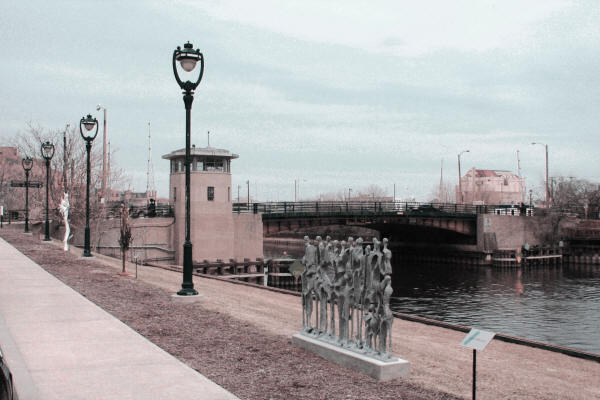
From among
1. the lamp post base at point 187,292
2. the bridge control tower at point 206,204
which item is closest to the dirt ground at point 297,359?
the lamp post base at point 187,292

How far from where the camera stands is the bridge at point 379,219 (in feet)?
185

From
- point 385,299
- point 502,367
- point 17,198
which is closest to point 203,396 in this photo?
point 385,299

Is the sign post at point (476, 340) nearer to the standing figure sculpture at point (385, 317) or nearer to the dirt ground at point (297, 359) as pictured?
the dirt ground at point (297, 359)

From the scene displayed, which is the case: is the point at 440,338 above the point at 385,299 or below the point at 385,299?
below

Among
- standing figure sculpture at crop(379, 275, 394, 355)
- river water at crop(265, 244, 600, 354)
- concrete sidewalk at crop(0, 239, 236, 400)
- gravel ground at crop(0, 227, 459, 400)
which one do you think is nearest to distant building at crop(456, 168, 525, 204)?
river water at crop(265, 244, 600, 354)

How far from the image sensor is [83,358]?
29.7 feet

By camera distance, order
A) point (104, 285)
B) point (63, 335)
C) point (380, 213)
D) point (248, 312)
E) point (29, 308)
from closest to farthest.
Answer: point (63, 335) < point (29, 308) < point (248, 312) < point (104, 285) < point (380, 213)

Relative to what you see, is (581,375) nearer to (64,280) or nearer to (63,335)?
(63,335)

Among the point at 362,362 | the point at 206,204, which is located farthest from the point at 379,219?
the point at 362,362

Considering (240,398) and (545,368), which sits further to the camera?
(545,368)

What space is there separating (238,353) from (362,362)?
2.32 m

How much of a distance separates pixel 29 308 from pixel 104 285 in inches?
202

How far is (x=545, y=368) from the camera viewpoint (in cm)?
1124

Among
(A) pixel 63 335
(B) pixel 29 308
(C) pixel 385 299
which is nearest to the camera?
(C) pixel 385 299
